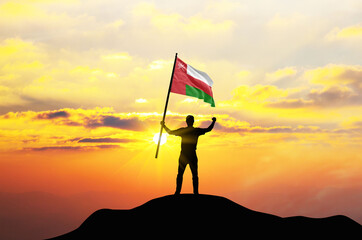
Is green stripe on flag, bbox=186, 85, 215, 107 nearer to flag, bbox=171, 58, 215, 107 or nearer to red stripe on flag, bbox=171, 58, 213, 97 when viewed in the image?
flag, bbox=171, 58, 215, 107

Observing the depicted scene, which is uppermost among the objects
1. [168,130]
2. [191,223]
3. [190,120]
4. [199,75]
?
[199,75]

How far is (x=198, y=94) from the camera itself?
2133 cm

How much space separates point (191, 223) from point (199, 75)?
8.24 metres

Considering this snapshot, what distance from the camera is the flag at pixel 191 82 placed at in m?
20.5

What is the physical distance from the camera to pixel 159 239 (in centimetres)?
1788

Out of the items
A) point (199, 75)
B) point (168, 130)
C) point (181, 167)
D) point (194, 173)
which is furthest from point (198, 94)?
point (194, 173)

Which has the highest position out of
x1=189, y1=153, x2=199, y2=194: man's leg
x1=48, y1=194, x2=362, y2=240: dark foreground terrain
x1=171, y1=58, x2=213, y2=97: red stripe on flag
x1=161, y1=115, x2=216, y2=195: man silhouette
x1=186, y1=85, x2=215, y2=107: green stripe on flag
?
x1=171, y1=58, x2=213, y2=97: red stripe on flag

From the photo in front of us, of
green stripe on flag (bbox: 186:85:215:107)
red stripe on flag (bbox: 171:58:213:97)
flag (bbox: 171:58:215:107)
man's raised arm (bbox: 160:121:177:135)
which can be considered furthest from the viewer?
green stripe on flag (bbox: 186:85:215:107)

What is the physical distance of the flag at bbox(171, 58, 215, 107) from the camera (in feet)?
67.2

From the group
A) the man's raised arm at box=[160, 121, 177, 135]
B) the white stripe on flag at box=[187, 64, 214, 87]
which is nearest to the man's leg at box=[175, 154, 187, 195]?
the man's raised arm at box=[160, 121, 177, 135]

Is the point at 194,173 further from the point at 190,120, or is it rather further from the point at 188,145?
the point at 190,120

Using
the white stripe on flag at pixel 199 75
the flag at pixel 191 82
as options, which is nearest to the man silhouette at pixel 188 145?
the flag at pixel 191 82

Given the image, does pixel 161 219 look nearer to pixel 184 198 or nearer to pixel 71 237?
pixel 184 198

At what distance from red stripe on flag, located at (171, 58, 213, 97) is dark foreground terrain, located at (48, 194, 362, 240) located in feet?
18.4
